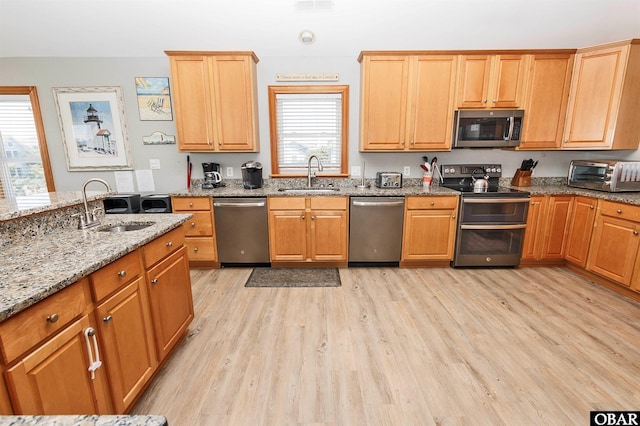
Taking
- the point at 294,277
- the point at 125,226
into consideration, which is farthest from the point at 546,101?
the point at 125,226

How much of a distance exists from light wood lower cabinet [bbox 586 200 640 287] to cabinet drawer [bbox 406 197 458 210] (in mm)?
1322

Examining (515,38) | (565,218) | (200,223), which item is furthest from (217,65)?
(565,218)

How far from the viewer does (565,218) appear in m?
3.11

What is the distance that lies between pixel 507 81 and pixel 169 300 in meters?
3.76

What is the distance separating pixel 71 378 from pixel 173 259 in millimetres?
839

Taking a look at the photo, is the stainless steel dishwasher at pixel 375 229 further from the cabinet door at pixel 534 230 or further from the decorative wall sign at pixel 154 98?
the decorative wall sign at pixel 154 98

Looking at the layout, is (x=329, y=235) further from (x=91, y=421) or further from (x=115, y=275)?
(x=91, y=421)

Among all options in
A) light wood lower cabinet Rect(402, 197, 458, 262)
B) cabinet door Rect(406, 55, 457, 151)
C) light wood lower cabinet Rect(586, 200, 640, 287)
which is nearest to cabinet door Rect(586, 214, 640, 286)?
light wood lower cabinet Rect(586, 200, 640, 287)

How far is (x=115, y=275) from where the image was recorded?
4.25 feet

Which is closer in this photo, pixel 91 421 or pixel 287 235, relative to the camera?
pixel 91 421

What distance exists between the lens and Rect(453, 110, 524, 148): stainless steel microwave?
10.2 feet

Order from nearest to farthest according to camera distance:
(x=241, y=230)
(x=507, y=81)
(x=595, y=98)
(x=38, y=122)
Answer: (x=595, y=98) → (x=507, y=81) → (x=241, y=230) → (x=38, y=122)

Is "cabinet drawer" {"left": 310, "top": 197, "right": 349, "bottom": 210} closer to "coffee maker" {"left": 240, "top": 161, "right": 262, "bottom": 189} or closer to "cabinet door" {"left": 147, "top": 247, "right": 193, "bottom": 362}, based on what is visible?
"coffee maker" {"left": 240, "top": 161, "right": 262, "bottom": 189}

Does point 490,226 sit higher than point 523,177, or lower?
lower
